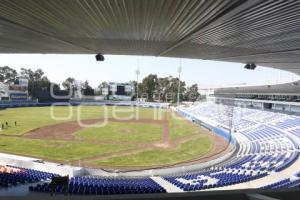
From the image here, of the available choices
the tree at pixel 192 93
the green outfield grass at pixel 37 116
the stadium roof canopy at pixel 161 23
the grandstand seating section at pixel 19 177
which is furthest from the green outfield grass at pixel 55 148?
the tree at pixel 192 93

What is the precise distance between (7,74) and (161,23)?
134 m

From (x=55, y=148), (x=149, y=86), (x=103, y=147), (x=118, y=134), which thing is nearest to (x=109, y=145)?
(x=103, y=147)

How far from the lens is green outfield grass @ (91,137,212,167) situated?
79.2ft

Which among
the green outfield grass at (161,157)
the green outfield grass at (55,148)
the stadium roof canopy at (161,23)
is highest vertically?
the stadium roof canopy at (161,23)

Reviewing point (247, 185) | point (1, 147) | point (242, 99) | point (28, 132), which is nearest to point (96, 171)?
point (247, 185)

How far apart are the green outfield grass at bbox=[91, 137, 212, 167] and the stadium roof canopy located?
15334 millimetres

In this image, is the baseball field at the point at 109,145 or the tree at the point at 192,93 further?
the tree at the point at 192,93

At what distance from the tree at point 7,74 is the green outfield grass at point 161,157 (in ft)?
373

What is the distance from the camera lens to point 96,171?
20.7m

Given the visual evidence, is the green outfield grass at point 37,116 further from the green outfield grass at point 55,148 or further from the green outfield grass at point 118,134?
the green outfield grass at point 118,134

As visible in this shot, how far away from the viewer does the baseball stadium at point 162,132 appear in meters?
5.98

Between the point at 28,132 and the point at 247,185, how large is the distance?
28818 mm

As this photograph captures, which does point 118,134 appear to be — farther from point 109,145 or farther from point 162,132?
point 109,145

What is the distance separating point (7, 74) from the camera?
126 metres
